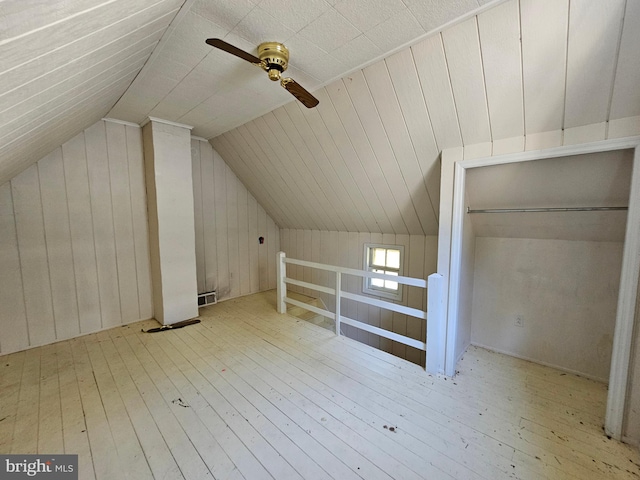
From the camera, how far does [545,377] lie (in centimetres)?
211

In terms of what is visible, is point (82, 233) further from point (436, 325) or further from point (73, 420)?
point (436, 325)

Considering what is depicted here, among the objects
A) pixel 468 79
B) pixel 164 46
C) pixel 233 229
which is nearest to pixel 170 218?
pixel 233 229

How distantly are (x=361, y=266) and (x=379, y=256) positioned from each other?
0.30 m

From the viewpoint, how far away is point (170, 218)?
3.07 metres

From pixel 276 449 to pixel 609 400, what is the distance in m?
2.06

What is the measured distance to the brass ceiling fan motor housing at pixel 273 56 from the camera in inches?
61.7

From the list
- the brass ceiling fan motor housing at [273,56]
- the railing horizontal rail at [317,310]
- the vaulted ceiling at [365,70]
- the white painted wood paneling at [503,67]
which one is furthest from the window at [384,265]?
the brass ceiling fan motor housing at [273,56]

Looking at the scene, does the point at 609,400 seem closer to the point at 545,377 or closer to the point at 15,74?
the point at 545,377

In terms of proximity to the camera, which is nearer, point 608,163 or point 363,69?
point 608,163

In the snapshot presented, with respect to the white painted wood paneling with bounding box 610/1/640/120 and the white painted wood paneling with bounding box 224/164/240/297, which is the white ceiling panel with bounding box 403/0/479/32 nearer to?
the white painted wood paneling with bounding box 610/1/640/120

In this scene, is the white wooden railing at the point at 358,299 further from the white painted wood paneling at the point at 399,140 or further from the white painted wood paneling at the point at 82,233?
the white painted wood paneling at the point at 82,233

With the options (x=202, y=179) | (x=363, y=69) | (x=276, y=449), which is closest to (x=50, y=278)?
(x=202, y=179)

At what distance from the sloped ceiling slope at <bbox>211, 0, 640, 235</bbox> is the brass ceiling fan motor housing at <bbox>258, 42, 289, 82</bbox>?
2.04ft

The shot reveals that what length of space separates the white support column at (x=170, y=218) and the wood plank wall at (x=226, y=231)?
0.52 metres
